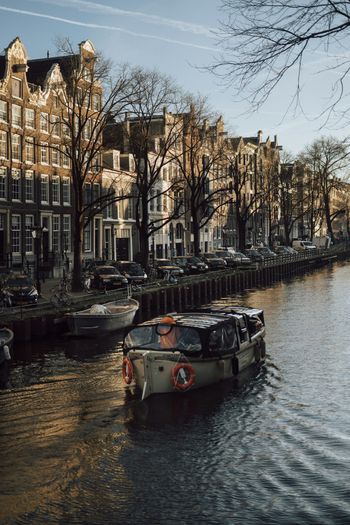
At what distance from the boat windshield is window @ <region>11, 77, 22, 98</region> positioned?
A: 38211mm

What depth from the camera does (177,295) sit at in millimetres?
49062

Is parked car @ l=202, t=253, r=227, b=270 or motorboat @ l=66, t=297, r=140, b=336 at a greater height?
parked car @ l=202, t=253, r=227, b=270

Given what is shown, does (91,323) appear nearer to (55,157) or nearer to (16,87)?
(16,87)

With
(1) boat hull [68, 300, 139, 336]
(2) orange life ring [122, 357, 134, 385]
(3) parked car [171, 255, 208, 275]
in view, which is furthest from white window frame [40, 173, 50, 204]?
(2) orange life ring [122, 357, 134, 385]

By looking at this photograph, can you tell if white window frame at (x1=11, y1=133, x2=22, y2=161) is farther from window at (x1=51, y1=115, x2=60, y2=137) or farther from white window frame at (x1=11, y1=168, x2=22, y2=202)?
window at (x1=51, y1=115, x2=60, y2=137)

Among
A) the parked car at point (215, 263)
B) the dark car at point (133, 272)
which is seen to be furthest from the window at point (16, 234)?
the parked car at point (215, 263)

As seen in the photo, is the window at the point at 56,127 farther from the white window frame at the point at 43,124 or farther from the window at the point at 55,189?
the window at the point at 55,189

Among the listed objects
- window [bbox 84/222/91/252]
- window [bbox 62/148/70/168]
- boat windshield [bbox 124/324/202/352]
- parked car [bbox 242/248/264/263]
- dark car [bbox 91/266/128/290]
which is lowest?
boat windshield [bbox 124/324/202/352]

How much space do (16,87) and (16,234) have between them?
12648 millimetres

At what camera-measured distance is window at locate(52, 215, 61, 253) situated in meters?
59.3

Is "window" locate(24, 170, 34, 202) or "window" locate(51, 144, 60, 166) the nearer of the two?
"window" locate(24, 170, 34, 202)

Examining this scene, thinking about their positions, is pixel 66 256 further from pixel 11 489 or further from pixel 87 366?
pixel 11 489

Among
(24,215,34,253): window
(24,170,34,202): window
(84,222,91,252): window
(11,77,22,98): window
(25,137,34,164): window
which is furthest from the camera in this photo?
(84,222,91,252): window

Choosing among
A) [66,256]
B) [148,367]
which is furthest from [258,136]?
[148,367]
